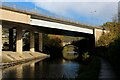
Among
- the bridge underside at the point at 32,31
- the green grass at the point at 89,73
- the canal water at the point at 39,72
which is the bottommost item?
the canal water at the point at 39,72

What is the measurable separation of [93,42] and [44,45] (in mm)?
26369

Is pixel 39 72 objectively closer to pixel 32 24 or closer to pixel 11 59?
pixel 11 59

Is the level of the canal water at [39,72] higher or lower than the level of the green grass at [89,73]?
lower

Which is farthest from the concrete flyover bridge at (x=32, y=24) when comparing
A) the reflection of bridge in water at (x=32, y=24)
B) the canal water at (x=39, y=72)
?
the canal water at (x=39, y=72)

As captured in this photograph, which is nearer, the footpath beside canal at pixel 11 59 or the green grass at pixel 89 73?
→ the green grass at pixel 89 73

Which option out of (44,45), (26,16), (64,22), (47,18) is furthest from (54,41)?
(26,16)

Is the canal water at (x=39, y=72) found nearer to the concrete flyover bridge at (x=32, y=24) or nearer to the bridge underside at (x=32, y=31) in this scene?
the concrete flyover bridge at (x=32, y=24)

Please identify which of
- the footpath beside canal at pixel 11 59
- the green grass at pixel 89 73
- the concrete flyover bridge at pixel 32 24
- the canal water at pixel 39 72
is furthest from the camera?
the concrete flyover bridge at pixel 32 24

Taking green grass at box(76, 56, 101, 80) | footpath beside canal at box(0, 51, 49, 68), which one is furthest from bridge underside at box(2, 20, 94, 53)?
green grass at box(76, 56, 101, 80)

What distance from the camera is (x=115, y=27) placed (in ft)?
309

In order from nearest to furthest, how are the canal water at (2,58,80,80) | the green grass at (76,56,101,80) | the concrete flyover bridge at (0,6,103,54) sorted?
1. the green grass at (76,56,101,80)
2. the canal water at (2,58,80,80)
3. the concrete flyover bridge at (0,6,103,54)

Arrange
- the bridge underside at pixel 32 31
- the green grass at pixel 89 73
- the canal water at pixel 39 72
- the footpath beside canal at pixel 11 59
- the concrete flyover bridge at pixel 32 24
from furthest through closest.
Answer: the bridge underside at pixel 32 31
the concrete flyover bridge at pixel 32 24
the footpath beside canal at pixel 11 59
the canal water at pixel 39 72
the green grass at pixel 89 73

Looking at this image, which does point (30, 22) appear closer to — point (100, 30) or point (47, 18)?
point (47, 18)

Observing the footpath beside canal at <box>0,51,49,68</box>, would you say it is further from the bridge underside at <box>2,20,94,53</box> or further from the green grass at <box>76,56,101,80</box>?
the green grass at <box>76,56,101,80</box>
